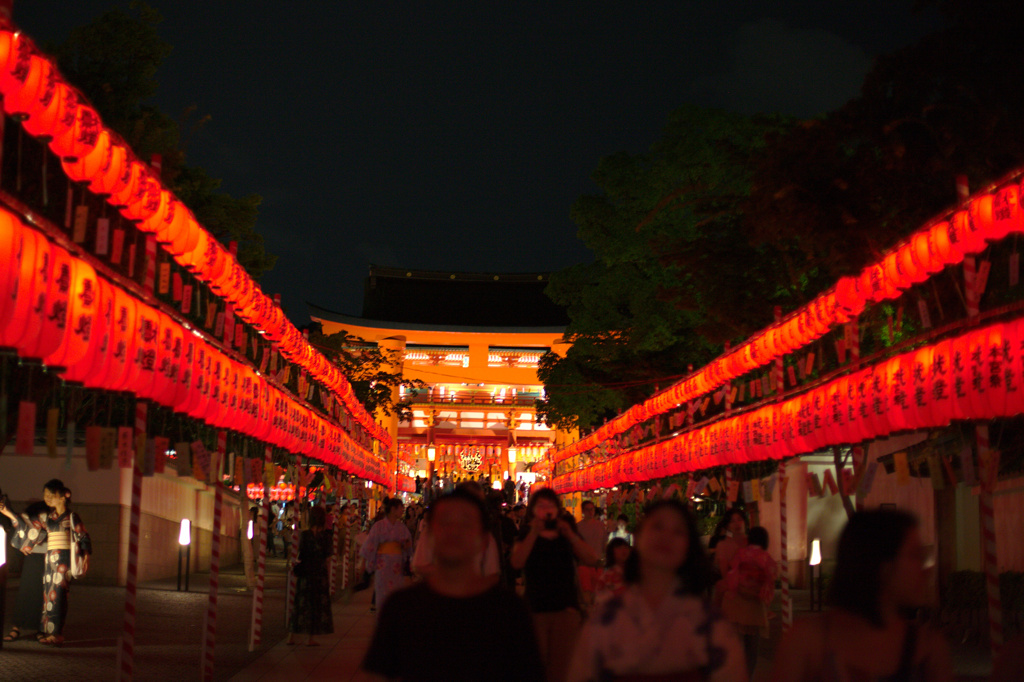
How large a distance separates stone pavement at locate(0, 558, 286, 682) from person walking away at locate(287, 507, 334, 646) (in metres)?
0.53

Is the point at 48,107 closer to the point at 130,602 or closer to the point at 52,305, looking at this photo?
the point at 52,305

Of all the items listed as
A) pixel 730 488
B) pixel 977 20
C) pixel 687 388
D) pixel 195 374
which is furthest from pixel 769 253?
pixel 195 374

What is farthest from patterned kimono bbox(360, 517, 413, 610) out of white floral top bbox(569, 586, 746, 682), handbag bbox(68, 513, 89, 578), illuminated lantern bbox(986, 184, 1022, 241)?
white floral top bbox(569, 586, 746, 682)

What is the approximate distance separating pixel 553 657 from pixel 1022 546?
936 centimetres

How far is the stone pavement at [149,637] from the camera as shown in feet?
35.4

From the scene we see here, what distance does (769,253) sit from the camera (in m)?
20.7

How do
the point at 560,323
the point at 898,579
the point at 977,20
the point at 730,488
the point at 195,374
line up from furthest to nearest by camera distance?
the point at 560,323 → the point at 730,488 → the point at 977,20 → the point at 195,374 → the point at 898,579

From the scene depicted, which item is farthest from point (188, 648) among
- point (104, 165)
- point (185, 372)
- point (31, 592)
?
point (104, 165)

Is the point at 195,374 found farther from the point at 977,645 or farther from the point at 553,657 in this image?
the point at 977,645

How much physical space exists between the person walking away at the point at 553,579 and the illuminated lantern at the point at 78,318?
11.4 feet

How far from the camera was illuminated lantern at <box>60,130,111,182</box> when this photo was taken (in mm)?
7449

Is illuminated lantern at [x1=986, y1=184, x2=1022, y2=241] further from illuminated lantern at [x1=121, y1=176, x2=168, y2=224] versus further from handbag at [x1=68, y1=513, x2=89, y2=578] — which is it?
handbag at [x1=68, y1=513, x2=89, y2=578]

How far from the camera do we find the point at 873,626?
142 inches

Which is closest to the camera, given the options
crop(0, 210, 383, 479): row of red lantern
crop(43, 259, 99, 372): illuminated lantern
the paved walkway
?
crop(0, 210, 383, 479): row of red lantern
